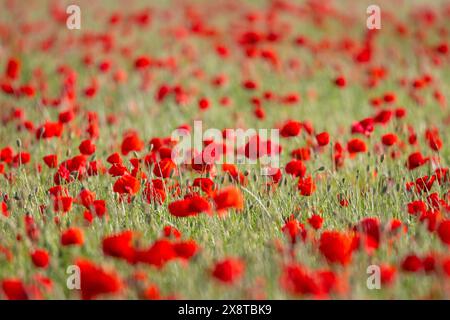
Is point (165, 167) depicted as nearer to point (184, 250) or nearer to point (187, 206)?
point (187, 206)

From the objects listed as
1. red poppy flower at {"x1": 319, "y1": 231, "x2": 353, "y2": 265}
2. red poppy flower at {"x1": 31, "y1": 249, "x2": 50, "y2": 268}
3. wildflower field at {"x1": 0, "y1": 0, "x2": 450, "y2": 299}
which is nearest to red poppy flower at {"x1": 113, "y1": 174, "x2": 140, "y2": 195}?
wildflower field at {"x1": 0, "y1": 0, "x2": 450, "y2": 299}

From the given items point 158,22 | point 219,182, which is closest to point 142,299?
point 219,182

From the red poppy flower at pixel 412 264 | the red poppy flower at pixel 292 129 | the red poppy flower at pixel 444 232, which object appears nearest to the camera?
the red poppy flower at pixel 412 264

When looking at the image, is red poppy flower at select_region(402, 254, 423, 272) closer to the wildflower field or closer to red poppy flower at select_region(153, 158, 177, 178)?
the wildflower field

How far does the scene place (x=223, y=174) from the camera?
3.68 metres

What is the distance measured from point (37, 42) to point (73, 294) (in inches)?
210

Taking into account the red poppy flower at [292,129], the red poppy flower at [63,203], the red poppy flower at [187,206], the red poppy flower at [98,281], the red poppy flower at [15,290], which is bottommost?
the red poppy flower at [15,290]

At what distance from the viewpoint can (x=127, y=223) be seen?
2.88 metres

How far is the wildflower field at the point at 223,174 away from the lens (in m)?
2.26

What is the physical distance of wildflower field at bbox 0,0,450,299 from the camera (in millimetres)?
Result: 2260

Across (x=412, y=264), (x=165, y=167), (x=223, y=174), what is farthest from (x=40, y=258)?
(x=223, y=174)

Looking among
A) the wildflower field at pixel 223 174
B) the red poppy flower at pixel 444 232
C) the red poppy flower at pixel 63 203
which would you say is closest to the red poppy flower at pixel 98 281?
the wildflower field at pixel 223 174

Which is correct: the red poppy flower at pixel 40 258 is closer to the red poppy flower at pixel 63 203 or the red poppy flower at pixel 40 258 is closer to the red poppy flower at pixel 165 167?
the red poppy flower at pixel 63 203

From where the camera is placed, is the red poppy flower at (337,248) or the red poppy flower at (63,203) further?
the red poppy flower at (63,203)
